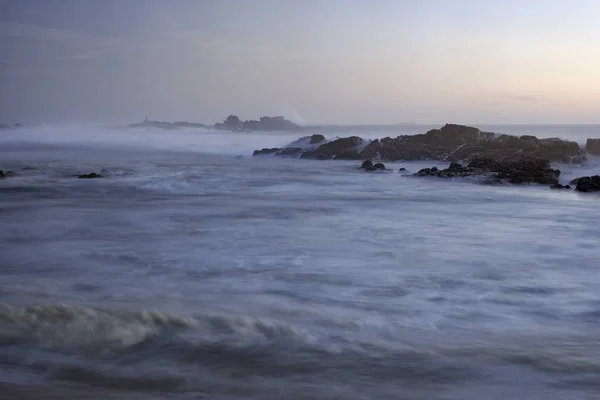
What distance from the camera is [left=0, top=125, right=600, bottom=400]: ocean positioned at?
3338 millimetres

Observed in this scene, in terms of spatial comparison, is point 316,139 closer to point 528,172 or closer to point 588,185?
point 528,172

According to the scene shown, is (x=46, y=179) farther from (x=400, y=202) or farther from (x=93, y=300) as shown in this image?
(x=93, y=300)

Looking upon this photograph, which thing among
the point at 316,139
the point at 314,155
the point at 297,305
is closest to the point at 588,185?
the point at 297,305

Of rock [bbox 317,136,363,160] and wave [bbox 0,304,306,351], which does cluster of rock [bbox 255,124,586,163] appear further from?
wave [bbox 0,304,306,351]

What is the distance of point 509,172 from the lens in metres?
17.4

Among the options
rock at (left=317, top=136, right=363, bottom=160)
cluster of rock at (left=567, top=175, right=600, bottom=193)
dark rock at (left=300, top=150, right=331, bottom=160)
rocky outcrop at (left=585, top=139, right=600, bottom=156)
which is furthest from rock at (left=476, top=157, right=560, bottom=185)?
dark rock at (left=300, top=150, right=331, bottom=160)

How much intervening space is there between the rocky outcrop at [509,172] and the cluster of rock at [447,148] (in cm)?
480

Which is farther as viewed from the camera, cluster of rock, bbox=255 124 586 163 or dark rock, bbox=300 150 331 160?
dark rock, bbox=300 150 331 160

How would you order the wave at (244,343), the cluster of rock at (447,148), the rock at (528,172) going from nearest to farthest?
the wave at (244,343), the rock at (528,172), the cluster of rock at (447,148)

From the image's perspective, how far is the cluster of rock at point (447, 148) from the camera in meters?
23.7

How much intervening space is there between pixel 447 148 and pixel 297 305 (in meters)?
24.6

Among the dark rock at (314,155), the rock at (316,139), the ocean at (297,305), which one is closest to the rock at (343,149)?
the dark rock at (314,155)

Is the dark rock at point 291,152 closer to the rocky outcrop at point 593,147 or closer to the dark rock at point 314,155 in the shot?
the dark rock at point 314,155

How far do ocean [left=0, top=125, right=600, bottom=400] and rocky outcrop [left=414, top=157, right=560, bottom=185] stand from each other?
20.6 feet
